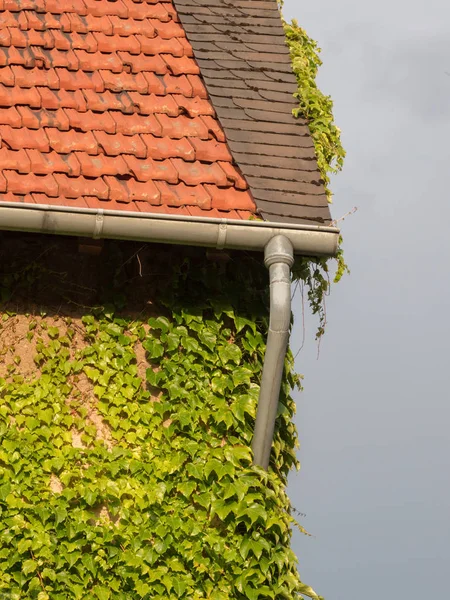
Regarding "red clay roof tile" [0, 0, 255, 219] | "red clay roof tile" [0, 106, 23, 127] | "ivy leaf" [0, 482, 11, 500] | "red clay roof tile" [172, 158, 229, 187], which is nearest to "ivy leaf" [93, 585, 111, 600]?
"ivy leaf" [0, 482, 11, 500]

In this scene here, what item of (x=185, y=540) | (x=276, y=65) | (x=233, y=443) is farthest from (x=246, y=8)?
(x=185, y=540)

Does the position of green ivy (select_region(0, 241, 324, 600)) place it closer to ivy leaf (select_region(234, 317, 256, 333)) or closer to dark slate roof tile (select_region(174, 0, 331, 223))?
ivy leaf (select_region(234, 317, 256, 333))

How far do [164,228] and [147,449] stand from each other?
3.90 feet

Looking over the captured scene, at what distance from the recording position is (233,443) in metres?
6.39

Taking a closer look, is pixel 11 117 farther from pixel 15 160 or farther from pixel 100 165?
pixel 100 165

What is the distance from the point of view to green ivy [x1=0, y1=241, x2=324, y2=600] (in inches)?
243

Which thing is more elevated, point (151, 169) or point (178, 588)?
point (151, 169)

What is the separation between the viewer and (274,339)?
20.6 ft

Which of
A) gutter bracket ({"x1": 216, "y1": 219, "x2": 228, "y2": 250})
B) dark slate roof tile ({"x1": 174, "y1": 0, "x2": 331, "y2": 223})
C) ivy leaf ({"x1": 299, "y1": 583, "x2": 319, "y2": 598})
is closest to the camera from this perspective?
gutter bracket ({"x1": 216, "y1": 219, "x2": 228, "y2": 250})

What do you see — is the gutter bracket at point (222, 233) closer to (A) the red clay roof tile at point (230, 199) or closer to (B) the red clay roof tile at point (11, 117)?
(A) the red clay roof tile at point (230, 199)

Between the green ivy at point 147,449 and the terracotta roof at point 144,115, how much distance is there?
0.46 metres

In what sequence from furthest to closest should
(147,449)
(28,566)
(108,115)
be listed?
(108,115) → (147,449) → (28,566)

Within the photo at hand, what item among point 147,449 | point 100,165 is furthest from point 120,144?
point 147,449

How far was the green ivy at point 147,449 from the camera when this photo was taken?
6.17 metres
